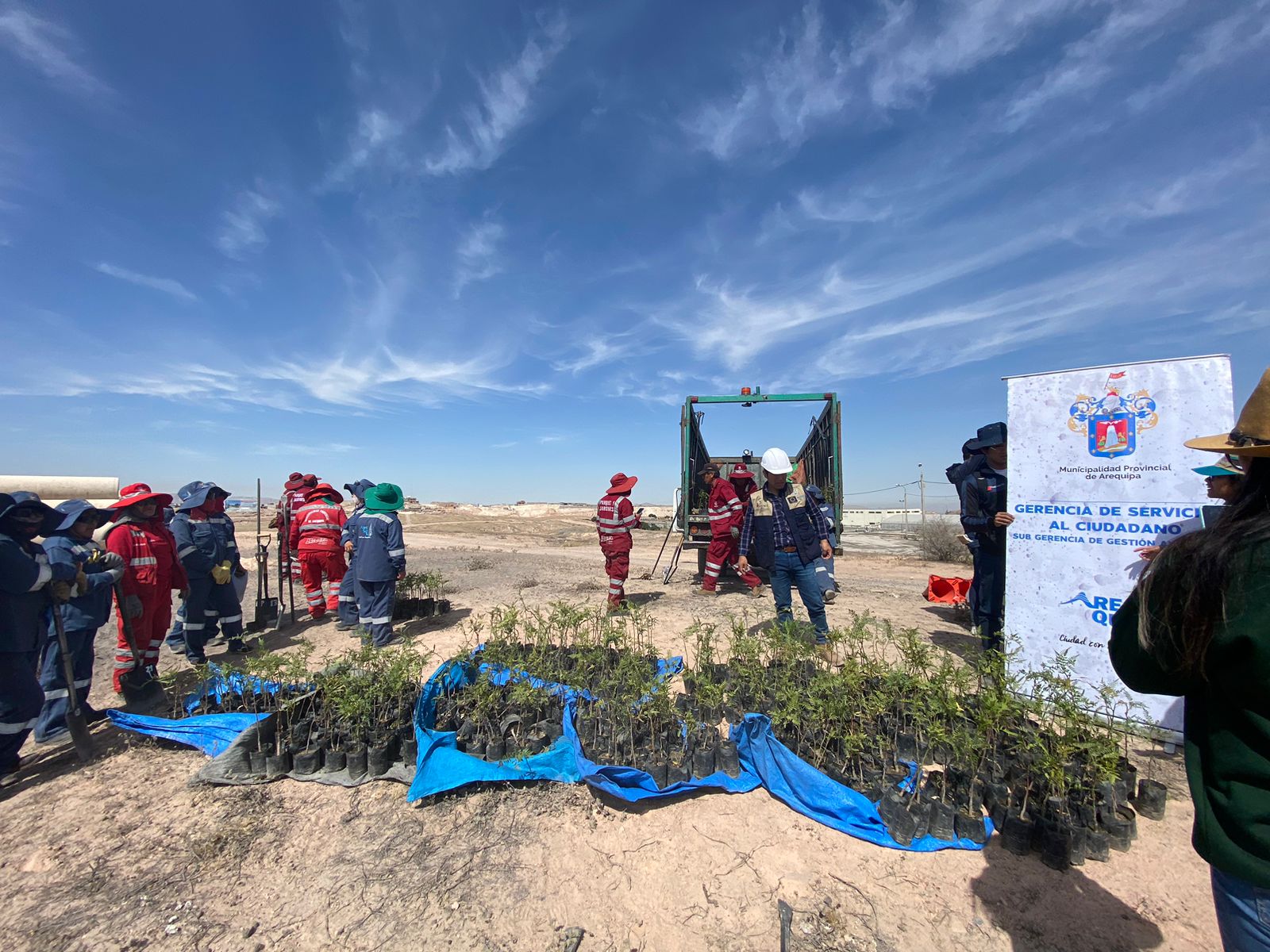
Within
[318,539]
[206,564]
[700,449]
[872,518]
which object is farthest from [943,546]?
[872,518]

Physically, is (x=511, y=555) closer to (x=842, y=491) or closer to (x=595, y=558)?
(x=595, y=558)

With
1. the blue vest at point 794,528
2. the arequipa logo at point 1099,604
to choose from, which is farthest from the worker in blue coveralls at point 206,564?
the arequipa logo at point 1099,604

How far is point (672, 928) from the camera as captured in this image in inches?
86.0

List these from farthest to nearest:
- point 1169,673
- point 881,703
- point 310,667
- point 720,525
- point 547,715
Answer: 1. point 720,525
2. point 310,667
3. point 547,715
4. point 881,703
5. point 1169,673

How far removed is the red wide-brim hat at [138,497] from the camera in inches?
178

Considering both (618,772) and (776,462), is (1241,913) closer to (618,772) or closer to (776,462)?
(618,772)

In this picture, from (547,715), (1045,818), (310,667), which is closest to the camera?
(1045,818)

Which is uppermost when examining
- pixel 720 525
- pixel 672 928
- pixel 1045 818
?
pixel 720 525

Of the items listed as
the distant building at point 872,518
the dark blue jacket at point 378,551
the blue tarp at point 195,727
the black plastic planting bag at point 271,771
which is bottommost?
the black plastic planting bag at point 271,771

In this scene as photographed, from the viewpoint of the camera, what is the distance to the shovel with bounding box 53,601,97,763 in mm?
3482

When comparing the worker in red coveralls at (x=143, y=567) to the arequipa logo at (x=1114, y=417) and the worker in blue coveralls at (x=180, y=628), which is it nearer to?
the worker in blue coveralls at (x=180, y=628)

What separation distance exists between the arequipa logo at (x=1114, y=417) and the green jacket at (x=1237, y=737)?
3.18 meters

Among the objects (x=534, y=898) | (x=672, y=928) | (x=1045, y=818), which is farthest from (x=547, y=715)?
(x=1045, y=818)

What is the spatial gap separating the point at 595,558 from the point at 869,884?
1218cm
